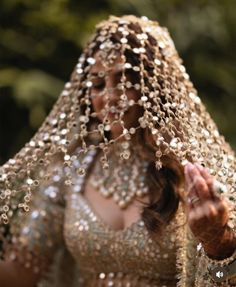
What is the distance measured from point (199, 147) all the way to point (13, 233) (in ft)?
2.67

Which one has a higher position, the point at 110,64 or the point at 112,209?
the point at 110,64

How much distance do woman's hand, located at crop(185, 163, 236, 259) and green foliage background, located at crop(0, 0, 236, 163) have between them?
2.00m

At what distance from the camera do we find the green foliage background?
4.08 m

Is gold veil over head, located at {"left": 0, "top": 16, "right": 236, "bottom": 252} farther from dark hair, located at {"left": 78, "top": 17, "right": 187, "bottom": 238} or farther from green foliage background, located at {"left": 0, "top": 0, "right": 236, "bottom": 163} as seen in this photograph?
green foliage background, located at {"left": 0, "top": 0, "right": 236, "bottom": 163}

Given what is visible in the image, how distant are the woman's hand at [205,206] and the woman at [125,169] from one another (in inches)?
2.7

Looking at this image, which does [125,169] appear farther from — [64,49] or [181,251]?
[64,49]

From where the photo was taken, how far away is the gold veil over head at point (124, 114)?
2.29m

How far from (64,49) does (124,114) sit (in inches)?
Result: 76.0

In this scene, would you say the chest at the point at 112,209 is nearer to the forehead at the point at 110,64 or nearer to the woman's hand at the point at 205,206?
the forehead at the point at 110,64

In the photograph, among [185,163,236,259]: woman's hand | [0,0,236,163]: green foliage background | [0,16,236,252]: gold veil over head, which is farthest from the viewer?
[0,0,236,163]: green foliage background

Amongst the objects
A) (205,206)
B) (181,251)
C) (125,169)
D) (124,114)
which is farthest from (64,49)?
(205,206)

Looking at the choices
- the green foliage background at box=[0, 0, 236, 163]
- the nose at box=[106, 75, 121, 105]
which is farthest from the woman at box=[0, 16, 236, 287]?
the green foliage background at box=[0, 0, 236, 163]

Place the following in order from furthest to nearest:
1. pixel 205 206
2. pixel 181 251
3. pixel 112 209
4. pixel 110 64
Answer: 1. pixel 112 209
2. pixel 110 64
3. pixel 181 251
4. pixel 205 206

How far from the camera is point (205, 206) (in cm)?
196
